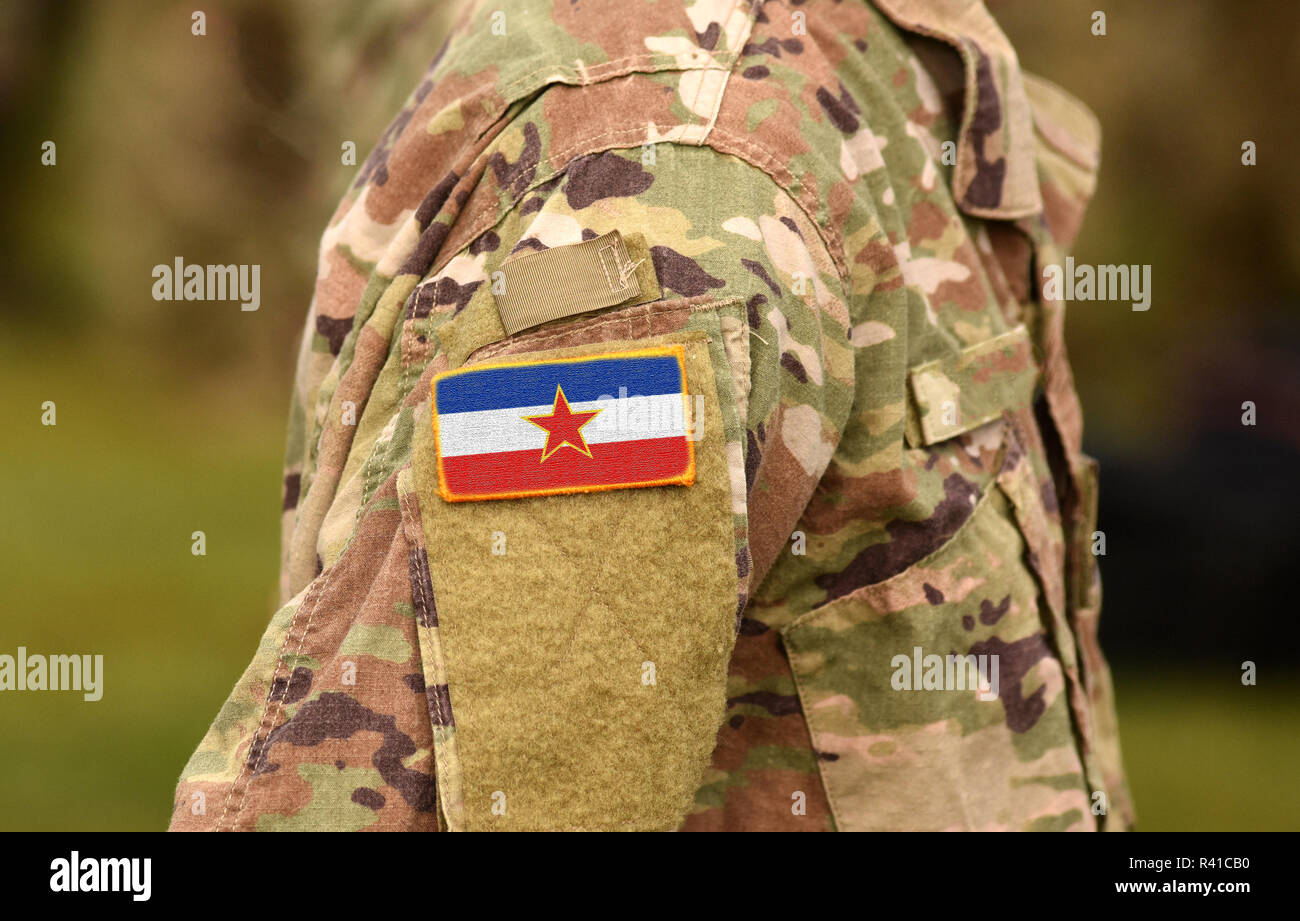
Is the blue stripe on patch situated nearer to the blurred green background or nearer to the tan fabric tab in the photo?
the tan fabric tab

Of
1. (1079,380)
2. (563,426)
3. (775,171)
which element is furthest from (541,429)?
(1079,380)

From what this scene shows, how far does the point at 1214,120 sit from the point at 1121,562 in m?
1.06

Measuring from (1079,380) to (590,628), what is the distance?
261cm

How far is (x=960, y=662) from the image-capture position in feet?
3.16

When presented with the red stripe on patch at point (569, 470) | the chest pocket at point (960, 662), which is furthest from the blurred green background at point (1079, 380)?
the red stripe on patch at point (569, 470)

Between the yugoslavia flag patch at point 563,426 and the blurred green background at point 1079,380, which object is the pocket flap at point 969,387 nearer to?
the yugoslavia flag patch at point 563,426

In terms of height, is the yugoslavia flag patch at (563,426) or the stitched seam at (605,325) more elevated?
the stitched seam at (605,325)

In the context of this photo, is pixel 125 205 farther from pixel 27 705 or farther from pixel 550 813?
pixel 550 813

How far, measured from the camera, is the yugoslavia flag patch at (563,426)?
0.71 m

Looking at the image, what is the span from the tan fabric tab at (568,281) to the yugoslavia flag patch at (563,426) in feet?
0.11

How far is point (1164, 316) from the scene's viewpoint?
2.96 meters

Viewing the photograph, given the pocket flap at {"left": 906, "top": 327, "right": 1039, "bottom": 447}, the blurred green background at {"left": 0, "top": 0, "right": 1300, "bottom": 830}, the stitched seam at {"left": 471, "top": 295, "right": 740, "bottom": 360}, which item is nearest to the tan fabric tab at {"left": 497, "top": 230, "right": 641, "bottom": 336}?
the stitched seam at {"left": 471, "top": 295, "right": 740, "bottom": 360}

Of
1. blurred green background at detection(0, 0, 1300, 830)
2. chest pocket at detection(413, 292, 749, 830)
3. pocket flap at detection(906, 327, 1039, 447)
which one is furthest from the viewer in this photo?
blurred green background at detection(0, 0, 1300, 830)

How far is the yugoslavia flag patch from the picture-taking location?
28.1 inches
